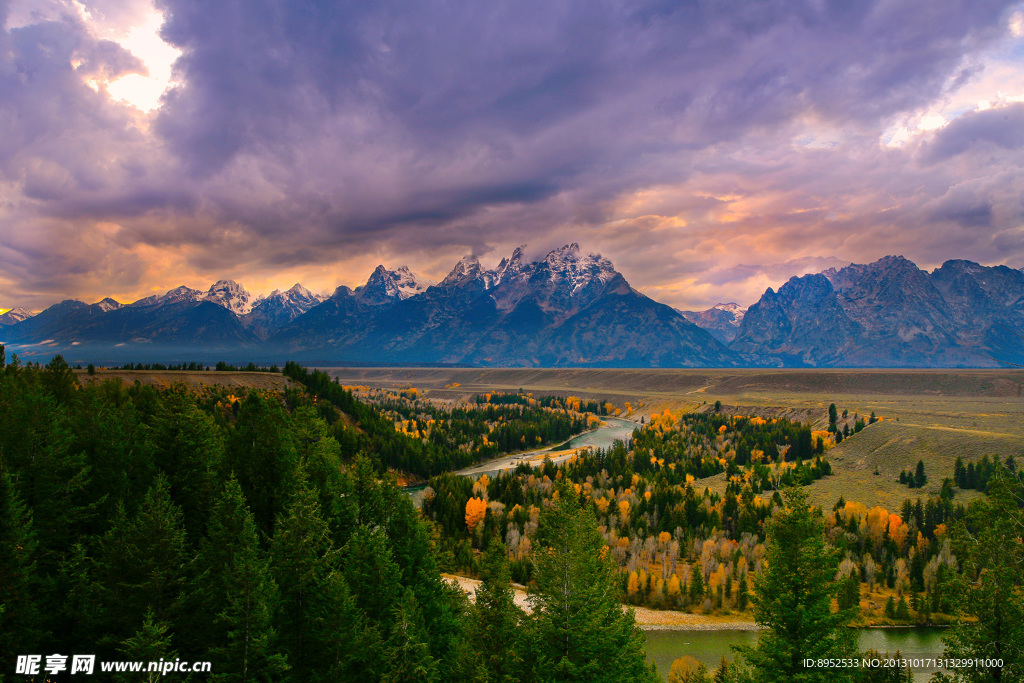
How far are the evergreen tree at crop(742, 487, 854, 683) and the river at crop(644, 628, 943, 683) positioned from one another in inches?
1338

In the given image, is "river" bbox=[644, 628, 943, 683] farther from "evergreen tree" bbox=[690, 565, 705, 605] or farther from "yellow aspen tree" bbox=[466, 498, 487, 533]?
"yellow aspen tree" bbox=[466, 498, 487, 533]

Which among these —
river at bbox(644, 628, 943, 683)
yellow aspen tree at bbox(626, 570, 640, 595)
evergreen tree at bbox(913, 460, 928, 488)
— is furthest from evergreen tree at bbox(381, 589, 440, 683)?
evergreen tree at bbox(913, 460, 928, 488)

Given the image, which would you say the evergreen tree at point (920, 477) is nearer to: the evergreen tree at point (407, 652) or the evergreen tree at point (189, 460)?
the evergreen tree at point (407, 652)

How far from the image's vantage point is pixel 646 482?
341ft

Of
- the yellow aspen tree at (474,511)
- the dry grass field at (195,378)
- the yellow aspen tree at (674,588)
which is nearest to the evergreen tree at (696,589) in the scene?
the yellow aspen tree at (674,588)

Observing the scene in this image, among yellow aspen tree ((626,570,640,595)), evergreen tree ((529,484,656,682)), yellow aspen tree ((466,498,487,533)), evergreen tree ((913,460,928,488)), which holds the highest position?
evergreen tree ((529,484,656,682))

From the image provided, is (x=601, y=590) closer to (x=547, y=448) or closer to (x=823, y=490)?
(x=823, y=490)

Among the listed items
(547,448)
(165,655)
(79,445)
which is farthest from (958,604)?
(547,448)

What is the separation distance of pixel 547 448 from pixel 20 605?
15320 centimetres

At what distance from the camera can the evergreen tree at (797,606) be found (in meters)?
20.8

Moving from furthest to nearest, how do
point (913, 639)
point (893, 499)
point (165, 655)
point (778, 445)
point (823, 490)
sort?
point (778, 445) < point (823, 490) < point (893, 499) < point (913, 639) < point (165, 655)

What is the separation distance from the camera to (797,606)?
70.7 ft

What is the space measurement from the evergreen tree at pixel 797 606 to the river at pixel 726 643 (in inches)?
1338

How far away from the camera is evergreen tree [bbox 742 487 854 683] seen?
20828 mm
